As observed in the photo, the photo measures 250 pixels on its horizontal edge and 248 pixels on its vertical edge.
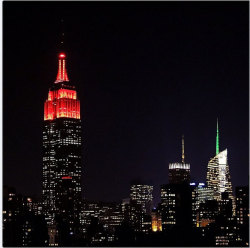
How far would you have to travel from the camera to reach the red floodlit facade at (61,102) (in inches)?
2616

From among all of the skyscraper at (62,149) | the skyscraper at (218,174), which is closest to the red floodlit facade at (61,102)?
the skyscraper at (62,149)

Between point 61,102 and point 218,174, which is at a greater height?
point 61,102

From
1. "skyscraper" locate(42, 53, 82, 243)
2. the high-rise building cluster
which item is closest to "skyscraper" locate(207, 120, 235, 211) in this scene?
the high-rise building cluster

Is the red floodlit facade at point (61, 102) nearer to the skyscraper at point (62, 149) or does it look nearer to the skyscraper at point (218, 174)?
the skyscraper at point (62, 149)

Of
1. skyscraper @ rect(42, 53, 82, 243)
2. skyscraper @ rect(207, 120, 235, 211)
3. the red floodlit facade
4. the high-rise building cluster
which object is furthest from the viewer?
skyscraper @ rect(207, 120, 235, 211)

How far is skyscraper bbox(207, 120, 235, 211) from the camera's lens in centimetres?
7011

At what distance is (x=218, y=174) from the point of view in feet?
242

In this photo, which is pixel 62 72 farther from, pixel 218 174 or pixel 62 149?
pixel 218 174

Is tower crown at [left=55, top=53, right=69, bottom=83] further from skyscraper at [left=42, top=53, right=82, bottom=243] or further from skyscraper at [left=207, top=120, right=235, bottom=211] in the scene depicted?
skyscraper at [left=207, top=120, right=235, bottom=211]

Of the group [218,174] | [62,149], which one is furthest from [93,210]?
[218,174]

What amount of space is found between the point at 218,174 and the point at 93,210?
1861 cm

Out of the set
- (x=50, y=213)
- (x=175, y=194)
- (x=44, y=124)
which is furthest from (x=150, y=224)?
(x=44, y=124)

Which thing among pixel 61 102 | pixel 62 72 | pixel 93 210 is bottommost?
pixel 93 210

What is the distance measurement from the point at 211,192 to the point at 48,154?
16.4 metres
